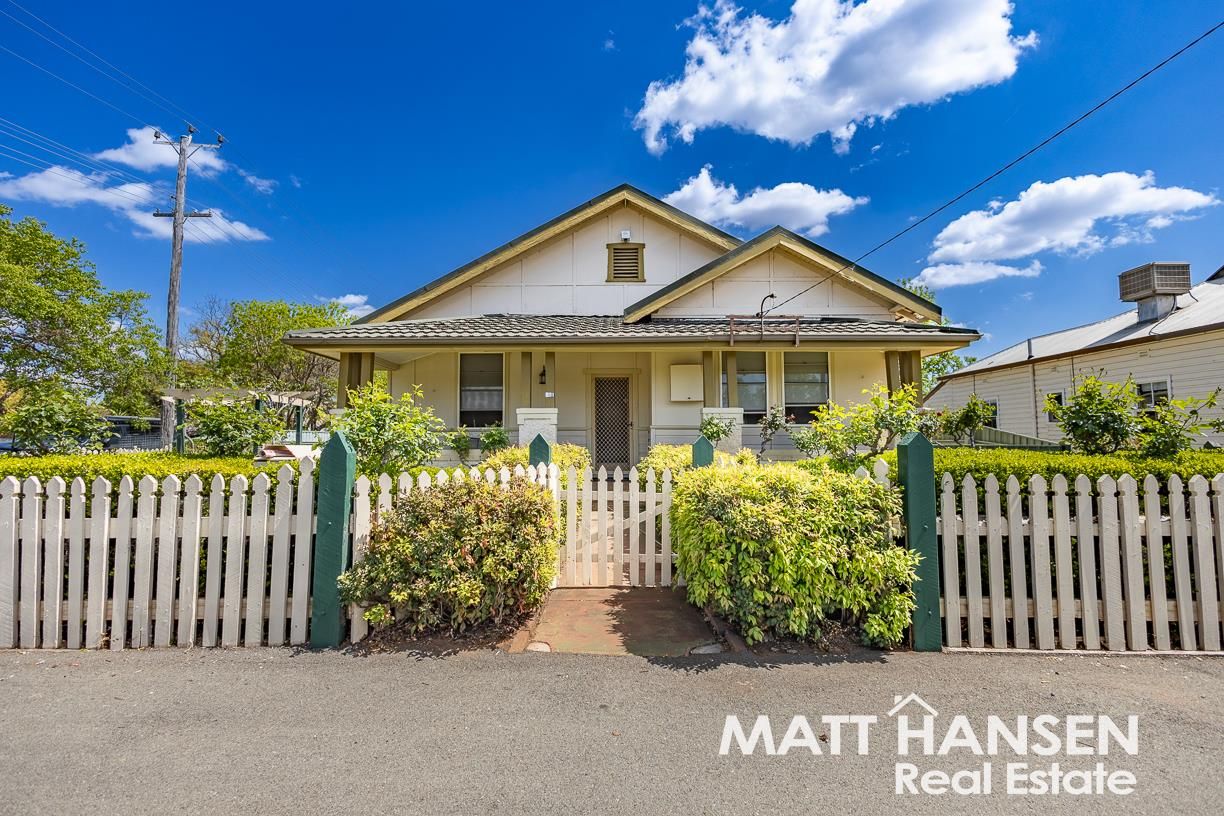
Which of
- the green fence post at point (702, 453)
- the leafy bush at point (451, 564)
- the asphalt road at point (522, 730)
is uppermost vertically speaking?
the green fence post at point (702, 453)

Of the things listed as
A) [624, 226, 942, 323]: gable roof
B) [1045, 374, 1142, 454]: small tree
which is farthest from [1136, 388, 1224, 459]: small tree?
[624, 226, 942, 323]: gable roof

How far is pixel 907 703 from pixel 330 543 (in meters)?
3.80

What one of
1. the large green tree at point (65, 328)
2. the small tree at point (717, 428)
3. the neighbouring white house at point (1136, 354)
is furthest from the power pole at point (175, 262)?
the neighbouring white house at point (1136, 354)

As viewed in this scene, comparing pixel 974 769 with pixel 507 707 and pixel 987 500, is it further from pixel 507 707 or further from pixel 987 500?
pixel 507 707

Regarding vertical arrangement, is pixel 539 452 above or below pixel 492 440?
below

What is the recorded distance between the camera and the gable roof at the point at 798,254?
11.2 meters

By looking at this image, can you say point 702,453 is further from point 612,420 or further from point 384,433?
point 612,420

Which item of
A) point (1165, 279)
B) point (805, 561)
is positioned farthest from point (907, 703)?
point (1165, 279)

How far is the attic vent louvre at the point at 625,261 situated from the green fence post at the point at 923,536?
33.5ft

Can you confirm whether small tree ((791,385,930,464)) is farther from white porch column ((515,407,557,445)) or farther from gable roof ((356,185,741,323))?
gable roof ((356,185,741,323))

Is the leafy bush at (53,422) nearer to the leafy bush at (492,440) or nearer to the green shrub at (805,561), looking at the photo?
the leafy bush at (492,440)

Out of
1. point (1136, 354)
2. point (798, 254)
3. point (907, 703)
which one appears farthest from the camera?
point (1136, 354)

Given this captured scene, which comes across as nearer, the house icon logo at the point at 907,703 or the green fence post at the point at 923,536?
the house icon logo at the point at 907,703

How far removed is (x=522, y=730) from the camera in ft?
8.54
